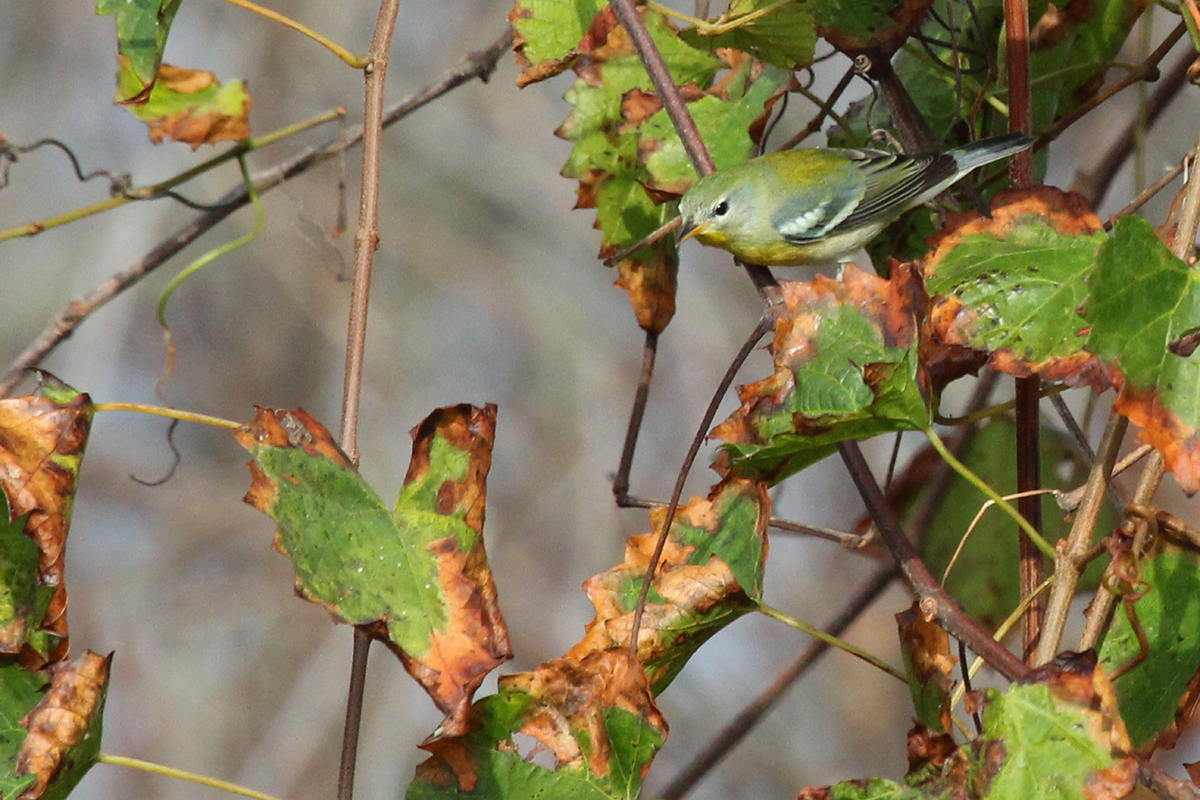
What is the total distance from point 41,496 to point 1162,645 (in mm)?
1096

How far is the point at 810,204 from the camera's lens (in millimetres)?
2764

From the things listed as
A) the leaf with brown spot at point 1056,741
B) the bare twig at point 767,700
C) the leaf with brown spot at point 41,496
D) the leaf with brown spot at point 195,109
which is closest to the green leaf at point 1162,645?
the leaf with brown spot at point 1056,741

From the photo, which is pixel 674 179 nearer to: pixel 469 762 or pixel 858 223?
pixel 469 762

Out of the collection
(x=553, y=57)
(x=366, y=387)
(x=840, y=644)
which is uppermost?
(x=366, y=387)

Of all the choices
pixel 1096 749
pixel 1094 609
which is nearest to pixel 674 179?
pixel 1094 609


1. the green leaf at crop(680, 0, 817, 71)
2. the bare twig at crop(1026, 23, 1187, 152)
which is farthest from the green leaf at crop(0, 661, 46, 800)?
the bare twig at crop(1026, 23, 1187, 152)

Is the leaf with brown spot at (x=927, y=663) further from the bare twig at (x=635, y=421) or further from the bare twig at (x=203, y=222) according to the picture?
the bare twig at (x=203, y=222)

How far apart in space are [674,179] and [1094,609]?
825 millimetres

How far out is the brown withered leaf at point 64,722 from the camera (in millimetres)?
1024

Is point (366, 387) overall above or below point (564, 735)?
above

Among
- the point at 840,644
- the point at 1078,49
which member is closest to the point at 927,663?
the point at 840,644

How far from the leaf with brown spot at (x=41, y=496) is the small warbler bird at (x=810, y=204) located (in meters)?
1.29

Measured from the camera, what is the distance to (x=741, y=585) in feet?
3.87

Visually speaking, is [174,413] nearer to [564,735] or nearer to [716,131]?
[564,735]
